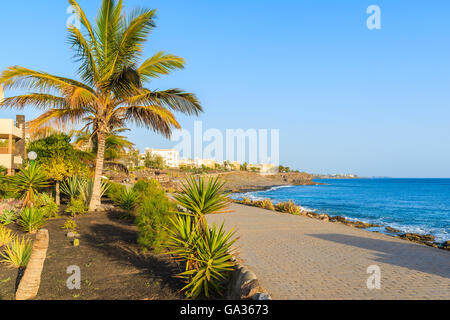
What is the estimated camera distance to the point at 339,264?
607 centimetres

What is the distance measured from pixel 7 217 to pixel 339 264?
34.4 feet

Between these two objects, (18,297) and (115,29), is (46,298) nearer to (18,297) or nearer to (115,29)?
(18,297)

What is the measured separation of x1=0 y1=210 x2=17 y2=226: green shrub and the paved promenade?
7.84 metres

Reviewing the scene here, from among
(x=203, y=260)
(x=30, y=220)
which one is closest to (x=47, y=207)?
(x=30, y=220)

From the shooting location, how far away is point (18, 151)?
93.6ft

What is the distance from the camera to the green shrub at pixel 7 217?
939cm

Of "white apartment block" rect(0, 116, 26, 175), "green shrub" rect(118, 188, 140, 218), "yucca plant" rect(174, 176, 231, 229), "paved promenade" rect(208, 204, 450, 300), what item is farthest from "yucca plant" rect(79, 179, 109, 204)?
"white apartment block" rect(0, 116, 26, 175)

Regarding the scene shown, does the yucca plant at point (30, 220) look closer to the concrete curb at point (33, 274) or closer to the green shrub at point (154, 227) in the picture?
the green shrub at point (154, 227)

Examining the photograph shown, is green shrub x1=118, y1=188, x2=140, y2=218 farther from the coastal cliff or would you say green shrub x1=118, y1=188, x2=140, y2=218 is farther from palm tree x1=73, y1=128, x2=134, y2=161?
the coastal cliff

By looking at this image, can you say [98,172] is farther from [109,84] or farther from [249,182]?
[249,182]

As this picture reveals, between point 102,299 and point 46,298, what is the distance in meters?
0.93

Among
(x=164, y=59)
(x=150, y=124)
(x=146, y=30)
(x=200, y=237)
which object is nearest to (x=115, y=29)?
(x=146, y=30)

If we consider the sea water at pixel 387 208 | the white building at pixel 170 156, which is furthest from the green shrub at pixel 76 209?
the white building at pixel 170 156
